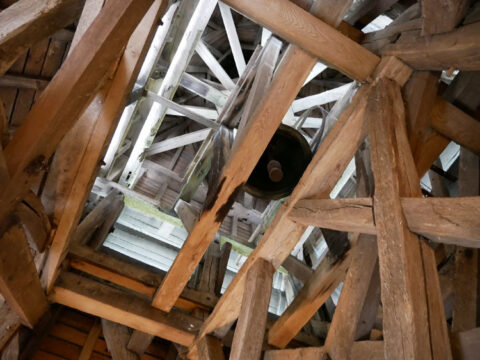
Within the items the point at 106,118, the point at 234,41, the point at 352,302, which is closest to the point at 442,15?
the point at 352,302

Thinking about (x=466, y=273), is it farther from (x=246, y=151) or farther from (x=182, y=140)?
(x=182, y=140)

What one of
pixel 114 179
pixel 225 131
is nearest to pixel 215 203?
pixel 225 131

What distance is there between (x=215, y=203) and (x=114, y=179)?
2548 millimetres

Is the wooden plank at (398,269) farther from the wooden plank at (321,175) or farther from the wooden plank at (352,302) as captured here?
the wooden plank at (352,302)

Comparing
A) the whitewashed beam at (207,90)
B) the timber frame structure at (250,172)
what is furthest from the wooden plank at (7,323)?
the whitewashed beam at (207,90)

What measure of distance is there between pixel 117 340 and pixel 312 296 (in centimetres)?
183

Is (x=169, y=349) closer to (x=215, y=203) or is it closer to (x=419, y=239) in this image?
(x=215, y=203)

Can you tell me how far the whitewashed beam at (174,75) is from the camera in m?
3.63

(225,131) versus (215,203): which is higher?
(225,131)

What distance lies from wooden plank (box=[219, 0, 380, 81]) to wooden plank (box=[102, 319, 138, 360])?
2.86 metres

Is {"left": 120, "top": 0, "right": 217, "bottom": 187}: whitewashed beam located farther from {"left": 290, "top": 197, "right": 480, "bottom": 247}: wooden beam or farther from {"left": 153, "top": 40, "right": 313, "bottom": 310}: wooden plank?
{"left": 290, "top": 197, "right": 480, "bottom": 247}: wooden beam

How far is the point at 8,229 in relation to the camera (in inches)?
77.2

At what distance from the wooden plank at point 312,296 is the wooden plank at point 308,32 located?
1171 mm

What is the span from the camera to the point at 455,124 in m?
2.40
